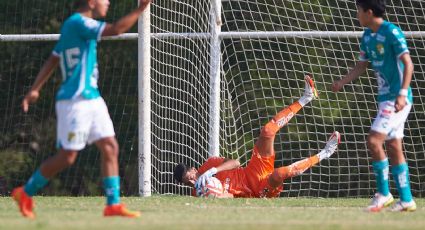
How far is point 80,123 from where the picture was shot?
937 cm

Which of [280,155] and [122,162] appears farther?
[122,162]

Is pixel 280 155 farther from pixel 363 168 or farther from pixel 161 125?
pixel 161 125

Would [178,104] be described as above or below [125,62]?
below

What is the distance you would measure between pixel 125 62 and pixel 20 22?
2.11 meters

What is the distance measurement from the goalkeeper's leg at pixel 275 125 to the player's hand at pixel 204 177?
64 cm

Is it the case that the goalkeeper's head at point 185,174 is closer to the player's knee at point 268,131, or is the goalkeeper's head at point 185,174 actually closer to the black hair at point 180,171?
the black hair at point 180,171

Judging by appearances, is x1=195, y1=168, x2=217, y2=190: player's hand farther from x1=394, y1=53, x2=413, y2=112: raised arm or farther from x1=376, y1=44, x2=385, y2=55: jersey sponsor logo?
x1=394, y1=53, x2=413, y2=112: raised arm

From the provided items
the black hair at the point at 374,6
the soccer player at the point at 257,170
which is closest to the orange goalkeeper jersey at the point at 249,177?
the soccer player at the point at 257,170

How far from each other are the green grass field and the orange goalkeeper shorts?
722mm

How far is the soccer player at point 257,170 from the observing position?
1334 cm

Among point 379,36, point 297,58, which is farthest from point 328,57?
point 379,36

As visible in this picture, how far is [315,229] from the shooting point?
8414 millimetres

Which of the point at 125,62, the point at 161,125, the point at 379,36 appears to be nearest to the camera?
the point at 379,36

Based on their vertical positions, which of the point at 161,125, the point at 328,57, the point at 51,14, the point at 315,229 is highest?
the point at 51,14
